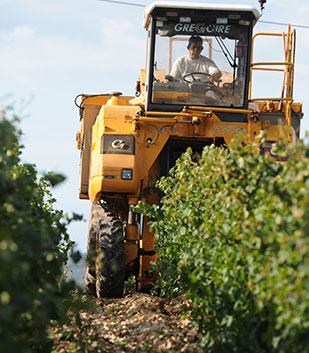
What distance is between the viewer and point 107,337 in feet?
25.8

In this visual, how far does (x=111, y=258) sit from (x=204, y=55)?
10.1 feet

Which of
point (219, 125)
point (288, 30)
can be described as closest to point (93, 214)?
point (219, 125)

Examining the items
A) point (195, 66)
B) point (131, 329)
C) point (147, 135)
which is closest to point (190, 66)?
point (195, 66)

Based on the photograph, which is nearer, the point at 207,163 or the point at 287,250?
the point at 287,250

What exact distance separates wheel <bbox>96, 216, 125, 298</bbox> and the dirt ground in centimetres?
27

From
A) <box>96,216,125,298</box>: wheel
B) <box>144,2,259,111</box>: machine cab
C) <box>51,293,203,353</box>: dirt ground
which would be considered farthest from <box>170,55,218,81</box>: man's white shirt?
<box>51,293,203,353</box>: dirt ground

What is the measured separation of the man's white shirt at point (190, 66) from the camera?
10367mm

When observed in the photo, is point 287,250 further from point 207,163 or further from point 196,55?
point 196,55

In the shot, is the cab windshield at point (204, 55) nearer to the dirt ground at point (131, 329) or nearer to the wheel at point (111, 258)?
the wheel at point (111, 258)

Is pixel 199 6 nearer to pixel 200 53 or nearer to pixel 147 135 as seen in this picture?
Result: pixel 200 53

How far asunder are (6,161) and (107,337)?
302cm

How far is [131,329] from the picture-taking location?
816cm

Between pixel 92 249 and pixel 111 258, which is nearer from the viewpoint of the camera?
pixel 111 258

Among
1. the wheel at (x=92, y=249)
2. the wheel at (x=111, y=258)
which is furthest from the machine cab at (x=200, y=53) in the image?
the wheel at (x=92, y=249)
